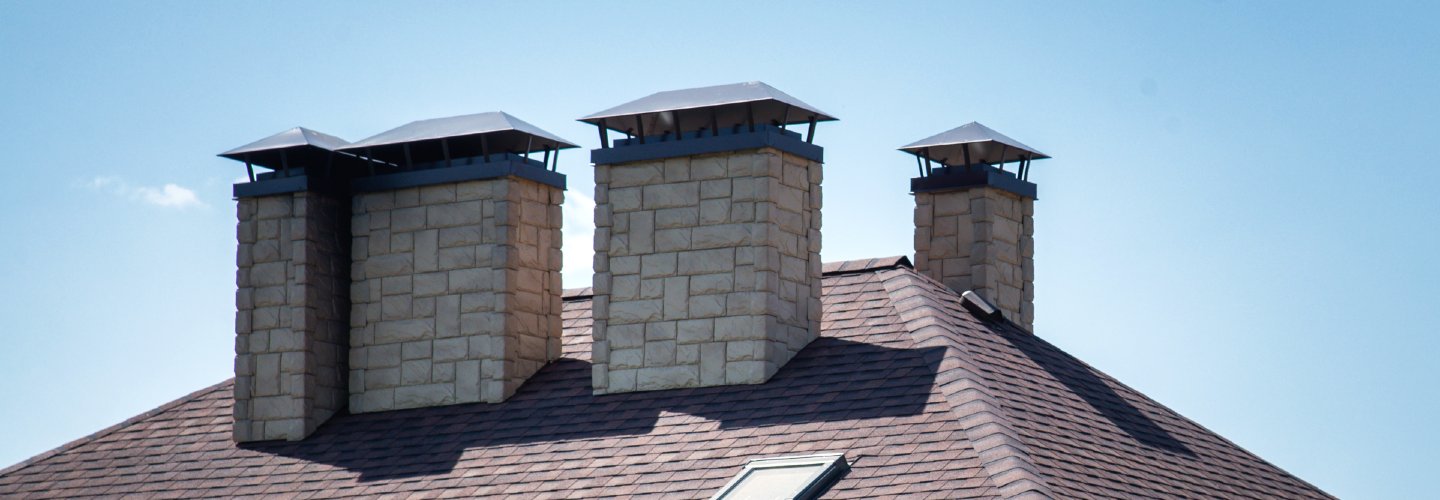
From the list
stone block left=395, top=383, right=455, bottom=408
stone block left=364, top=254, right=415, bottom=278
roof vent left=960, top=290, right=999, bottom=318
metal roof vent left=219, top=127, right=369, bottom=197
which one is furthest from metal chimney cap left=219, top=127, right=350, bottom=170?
roof vent left=960, top=290, right=999, bottom=318

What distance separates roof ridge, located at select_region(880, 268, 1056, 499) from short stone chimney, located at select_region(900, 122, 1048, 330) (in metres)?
1.08

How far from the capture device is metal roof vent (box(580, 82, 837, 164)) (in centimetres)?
2259

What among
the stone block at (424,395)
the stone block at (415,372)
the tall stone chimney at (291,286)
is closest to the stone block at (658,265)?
the stone block at (424,395)

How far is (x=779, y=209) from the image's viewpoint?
22.5 meters

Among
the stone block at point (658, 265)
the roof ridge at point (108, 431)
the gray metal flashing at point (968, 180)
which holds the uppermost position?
the gray metal flashing at point (968, 180)

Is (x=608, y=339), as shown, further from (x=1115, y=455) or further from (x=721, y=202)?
(x=1115, y=455)

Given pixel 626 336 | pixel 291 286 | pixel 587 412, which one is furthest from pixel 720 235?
pixel 291 286

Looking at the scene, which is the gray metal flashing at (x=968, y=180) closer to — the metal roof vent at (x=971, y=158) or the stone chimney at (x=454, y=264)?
the metal roof vent at (x=971, y=158)

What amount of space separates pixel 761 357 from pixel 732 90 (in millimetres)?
2934

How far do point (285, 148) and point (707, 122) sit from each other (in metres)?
5.00

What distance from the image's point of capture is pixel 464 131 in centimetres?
2405

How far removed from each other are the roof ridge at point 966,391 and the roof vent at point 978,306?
18cm

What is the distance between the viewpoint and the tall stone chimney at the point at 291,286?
24422 mm

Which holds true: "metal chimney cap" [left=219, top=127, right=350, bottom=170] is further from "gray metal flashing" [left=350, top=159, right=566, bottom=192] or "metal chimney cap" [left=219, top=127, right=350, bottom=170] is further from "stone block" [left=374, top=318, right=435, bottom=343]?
"stone block" [left=374, top=318, right=435, bottom=343]
